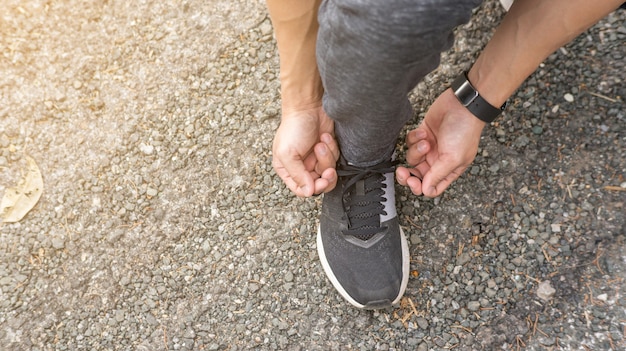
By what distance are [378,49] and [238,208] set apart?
1012mm

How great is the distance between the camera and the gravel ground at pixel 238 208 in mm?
1662

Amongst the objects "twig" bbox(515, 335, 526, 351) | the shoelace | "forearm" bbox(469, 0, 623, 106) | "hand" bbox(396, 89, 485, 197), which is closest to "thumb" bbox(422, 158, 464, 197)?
"hand" bbox(396, 89, 485, 197)

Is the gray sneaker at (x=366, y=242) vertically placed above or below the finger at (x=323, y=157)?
below

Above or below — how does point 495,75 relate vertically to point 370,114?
below

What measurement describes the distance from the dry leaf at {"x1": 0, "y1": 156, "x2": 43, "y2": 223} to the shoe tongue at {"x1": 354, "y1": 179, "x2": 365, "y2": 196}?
1.18m

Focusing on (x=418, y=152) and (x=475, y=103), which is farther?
(x=418, y=152)

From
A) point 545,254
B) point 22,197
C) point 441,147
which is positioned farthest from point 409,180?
point 22,197

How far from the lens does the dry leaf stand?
1.90m

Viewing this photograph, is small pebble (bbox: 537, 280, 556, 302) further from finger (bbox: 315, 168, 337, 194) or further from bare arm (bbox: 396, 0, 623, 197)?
finger (bbox: 315, 168, 337, 194)

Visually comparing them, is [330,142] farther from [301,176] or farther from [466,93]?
[466,93]

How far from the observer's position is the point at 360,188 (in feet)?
5.28

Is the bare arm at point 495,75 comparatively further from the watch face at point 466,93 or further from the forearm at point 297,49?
the forearm at point 297,49

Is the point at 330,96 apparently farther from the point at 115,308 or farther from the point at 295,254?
the point at 115,308

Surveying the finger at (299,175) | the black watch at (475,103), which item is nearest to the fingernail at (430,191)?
the black watch at (475,103)
